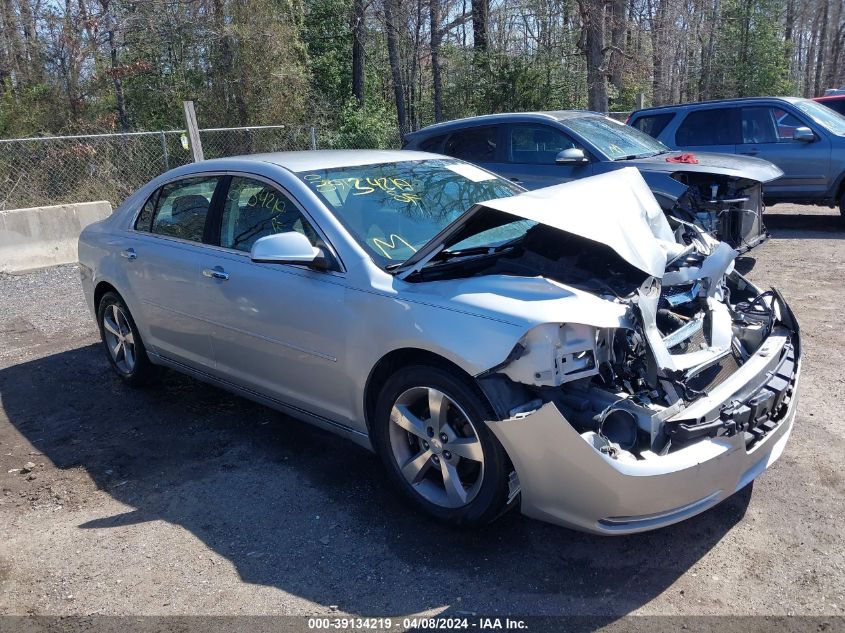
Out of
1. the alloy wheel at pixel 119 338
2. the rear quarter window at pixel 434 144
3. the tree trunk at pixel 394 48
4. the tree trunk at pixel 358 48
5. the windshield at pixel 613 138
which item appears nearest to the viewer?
the alloy wheel at pixel 119 338

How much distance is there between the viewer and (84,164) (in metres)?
12.7

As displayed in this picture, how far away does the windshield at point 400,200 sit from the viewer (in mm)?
4052

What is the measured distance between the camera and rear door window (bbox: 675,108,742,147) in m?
10.8

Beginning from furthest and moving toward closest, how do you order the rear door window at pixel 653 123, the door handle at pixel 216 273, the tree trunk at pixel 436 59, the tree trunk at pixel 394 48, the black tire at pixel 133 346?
the tree trunk at pixel 436 59, the tree trunk at pixel 394 48, the rear door window at pixel 653 123, the black tire at pixel 133 346, the door handle at pixel 216 273

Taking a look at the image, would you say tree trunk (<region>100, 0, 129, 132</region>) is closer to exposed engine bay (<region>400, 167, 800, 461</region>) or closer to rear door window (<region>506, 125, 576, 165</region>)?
rear door window (<region>506, 125, 576, 165</region>)

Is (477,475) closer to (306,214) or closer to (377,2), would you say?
(306,214)

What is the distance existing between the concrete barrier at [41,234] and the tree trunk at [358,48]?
10.0 m

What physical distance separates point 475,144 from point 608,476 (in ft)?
23.6

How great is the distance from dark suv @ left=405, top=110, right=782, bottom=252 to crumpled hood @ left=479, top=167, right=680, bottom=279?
2465 mm

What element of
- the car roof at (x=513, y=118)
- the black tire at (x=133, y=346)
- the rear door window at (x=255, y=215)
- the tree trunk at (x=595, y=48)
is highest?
the tree trunk at (x=595, y=48)

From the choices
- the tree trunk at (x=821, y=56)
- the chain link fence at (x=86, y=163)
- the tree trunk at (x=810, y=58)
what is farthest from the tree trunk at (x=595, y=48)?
the tree trunk at (x=810, y=58)

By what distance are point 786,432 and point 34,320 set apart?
736 cm

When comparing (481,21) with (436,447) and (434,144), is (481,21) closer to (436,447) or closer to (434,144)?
(434,144)

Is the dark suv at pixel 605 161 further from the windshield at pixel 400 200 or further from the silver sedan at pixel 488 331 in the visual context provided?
the silver sedan at pixel 488 331
